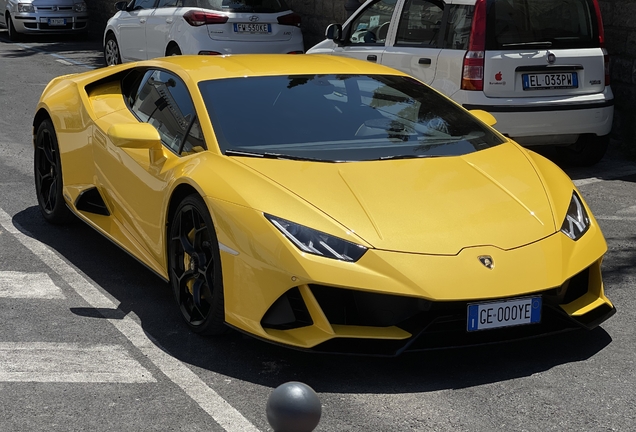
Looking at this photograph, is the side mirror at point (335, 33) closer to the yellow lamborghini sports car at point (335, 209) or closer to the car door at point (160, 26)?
the yellow lamborghini sports car at point (335, 209)

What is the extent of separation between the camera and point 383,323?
4.29m

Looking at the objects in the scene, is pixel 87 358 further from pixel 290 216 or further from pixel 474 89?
pixel 474 89

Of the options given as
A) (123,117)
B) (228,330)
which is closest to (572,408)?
(228,330)

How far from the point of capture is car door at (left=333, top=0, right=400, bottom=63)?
9.59 meters

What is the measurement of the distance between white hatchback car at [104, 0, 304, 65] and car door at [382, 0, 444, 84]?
4.20 m

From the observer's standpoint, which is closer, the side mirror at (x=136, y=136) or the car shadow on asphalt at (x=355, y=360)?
the car shadow on asphalt at (x=355, y=360)

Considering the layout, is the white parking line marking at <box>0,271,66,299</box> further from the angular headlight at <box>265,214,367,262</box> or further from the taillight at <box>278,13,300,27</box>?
the taillight at <box>278,13,300,27</box>

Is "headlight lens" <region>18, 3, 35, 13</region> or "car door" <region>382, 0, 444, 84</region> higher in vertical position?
→ "car door" <region>382, 0, 444, 84</region>

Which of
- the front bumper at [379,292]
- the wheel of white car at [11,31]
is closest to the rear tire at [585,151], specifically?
the front bumper at [379,292]

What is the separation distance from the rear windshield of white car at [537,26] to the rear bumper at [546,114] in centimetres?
45

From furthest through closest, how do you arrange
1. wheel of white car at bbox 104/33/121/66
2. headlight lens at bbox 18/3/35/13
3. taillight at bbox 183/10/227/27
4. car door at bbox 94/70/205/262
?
headlight lens at bbox 18/3/35/13 → wheel of white car at bbox 104/33/121/66 → taillight at bbox 183/10/227/27 → car door at bbox 94/70/205/262

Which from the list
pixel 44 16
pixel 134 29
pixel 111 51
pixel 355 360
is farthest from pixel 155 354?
pixel 44 16

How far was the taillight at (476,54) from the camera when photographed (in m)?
8.42

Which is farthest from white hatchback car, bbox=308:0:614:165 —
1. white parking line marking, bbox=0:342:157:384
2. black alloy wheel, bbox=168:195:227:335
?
white parking line marking, bbox=0:342:157:384
